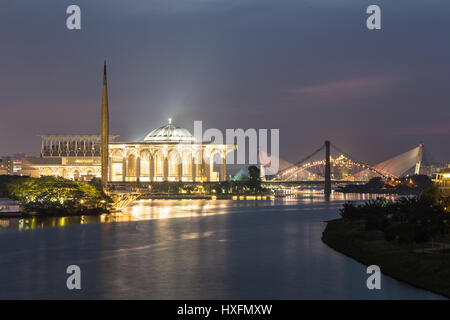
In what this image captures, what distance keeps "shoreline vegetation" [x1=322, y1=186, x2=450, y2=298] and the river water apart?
0.84 meters

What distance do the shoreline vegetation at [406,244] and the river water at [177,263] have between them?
839 mm

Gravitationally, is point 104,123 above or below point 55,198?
above

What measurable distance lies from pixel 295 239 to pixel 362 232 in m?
8.13

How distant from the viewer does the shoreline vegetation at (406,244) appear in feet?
116

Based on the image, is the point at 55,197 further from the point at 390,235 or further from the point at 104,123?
the point at 390,235

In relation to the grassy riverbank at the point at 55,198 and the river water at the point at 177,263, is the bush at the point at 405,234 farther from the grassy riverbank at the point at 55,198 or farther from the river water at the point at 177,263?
the grassy riverbank at the point at 55,198

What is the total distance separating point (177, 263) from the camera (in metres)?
46.1

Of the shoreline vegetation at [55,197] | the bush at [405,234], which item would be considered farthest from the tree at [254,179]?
the bush at [405,234]

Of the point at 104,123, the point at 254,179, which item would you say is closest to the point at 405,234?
the point at 104,123

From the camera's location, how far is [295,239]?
204 feet

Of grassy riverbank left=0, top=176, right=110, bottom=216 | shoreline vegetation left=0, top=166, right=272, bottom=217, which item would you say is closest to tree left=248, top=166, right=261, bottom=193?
shoreline vegetation left=0, top=166, right=272, bottom=217

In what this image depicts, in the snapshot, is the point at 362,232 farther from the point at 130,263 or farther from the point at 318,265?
the point at 130,263

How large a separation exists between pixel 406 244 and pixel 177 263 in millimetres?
15608
